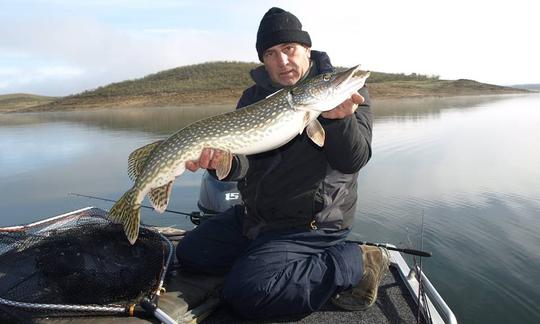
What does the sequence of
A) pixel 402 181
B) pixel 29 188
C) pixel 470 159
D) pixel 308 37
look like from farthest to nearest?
pixel 470 159 < pixel 29 188 < pixel 402 181 < pixel 308 37

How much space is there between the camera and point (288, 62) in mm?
3664

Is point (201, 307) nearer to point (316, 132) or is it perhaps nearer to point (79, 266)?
point (79, 266)

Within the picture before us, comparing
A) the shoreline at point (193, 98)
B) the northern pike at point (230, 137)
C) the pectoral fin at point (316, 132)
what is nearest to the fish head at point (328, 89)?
the northern pike at point (230, 137)

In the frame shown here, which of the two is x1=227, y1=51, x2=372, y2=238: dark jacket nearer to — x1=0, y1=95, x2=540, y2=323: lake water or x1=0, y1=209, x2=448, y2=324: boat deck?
x1=0, y1=209, x2=448, y2=324: boat deck

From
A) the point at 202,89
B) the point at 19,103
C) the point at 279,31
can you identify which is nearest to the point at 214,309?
the point at 279,31

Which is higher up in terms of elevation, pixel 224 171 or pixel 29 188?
pixel 224 171

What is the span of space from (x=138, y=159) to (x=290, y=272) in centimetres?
152

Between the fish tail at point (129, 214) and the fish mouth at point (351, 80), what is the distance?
172 centimetres

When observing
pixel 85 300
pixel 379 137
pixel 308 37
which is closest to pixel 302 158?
pixel 308 37

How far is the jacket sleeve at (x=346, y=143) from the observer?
10.2 ft

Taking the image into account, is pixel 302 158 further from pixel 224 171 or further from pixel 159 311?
pixel 159 311

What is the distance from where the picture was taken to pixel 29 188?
9.30m

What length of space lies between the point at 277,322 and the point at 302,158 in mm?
1244

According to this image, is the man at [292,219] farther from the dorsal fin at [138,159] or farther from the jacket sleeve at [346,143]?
the dorsal fin at [138,159]
